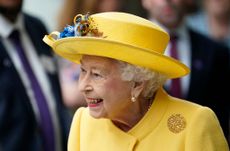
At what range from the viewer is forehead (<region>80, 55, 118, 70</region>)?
4289mm

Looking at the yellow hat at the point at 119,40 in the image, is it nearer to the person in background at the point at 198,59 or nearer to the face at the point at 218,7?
the person in background at the point at 198,59

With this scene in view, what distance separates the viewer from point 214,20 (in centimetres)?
824

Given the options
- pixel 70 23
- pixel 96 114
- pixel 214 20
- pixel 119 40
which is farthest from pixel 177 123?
pixel 214 20

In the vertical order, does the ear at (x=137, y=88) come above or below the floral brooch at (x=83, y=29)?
below

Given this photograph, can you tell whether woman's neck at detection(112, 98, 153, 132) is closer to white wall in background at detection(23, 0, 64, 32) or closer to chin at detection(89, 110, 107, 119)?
chin at detection(89, 110, 107, 119)

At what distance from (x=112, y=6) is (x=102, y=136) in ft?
10.3

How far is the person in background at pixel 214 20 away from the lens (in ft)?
26.7

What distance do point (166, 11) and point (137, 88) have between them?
269cm

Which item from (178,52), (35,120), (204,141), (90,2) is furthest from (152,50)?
(90,2)

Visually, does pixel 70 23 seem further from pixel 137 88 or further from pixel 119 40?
pixel 119 40

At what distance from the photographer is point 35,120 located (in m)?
6.33

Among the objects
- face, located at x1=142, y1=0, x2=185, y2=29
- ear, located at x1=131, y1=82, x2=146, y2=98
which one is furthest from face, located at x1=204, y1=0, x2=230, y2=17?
ear, located at x1=131, y1=82, x2=146, y2=98

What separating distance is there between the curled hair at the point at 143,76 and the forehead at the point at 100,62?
4 cm

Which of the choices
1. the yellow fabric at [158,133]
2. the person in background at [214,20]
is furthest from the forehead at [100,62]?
the person in background at [214,20]
